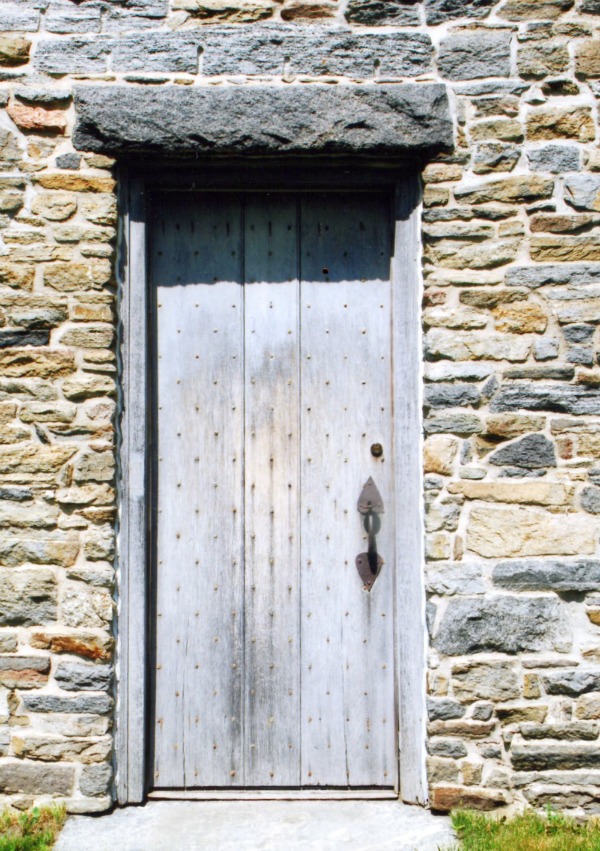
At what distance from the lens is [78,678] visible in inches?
119

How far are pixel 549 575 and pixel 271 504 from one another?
46.4 inches

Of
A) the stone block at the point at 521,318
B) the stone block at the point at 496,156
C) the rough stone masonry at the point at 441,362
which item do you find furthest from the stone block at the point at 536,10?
→ the stone block at the point at 521,318

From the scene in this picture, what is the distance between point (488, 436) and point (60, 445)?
5.69 feet

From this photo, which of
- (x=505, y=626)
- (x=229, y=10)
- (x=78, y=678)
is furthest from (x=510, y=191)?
(x=78, y=678)

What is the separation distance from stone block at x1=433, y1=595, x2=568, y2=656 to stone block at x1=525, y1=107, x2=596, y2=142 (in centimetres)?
188

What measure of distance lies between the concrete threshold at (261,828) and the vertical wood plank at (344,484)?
8.1 inches

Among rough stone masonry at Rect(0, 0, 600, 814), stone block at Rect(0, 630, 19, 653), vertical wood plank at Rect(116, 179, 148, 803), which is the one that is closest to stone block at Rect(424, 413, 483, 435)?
rough stone masonry at Rect(0, 0, 600, 814)

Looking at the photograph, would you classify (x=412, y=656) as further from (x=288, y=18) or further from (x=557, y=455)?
(x=288, y=18)

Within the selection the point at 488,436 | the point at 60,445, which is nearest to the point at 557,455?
the point at 488,436

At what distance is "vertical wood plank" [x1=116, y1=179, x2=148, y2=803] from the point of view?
3121 mm

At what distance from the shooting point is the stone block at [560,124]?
3104 mm

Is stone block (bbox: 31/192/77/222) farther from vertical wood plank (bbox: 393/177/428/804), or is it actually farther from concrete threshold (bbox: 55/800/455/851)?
concrete threshold (bbox: 55/800/455/851)

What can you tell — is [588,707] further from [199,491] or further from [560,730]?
[199,491]

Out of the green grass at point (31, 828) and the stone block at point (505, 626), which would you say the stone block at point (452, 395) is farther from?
the green grass at point (31, 828)
